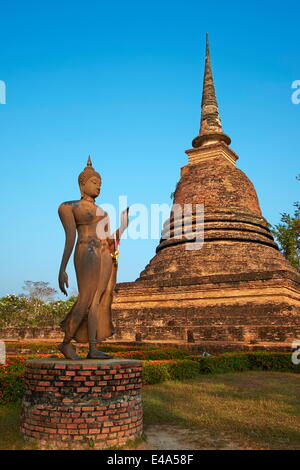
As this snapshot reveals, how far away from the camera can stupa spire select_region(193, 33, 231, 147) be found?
95.3ft

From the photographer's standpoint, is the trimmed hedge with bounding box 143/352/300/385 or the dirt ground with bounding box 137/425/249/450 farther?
the trimmed hedge with bounding box 143/352/300/385

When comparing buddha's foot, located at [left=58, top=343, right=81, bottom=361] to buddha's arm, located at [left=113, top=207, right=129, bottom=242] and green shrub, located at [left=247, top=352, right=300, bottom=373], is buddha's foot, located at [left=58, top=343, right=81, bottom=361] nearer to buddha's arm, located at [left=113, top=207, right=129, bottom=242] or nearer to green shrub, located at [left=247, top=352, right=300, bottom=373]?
buddha's arm, located at [left=113, top=207, right=129, bottom=242]

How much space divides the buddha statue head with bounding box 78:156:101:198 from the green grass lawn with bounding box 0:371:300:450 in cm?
332

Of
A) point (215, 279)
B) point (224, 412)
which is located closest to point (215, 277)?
point (215, 279)

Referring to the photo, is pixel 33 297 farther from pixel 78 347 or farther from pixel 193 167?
pixel 78 347

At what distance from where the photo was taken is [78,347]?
15.7 meters

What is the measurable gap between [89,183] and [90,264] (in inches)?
49.5

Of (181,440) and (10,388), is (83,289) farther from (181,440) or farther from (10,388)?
(10,388)

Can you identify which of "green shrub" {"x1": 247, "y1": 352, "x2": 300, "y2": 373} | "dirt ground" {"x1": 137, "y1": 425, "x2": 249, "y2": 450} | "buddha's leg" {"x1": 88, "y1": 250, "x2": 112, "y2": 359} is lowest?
"green shrub" {"x1": 247, "y1": 352, "x2": 300, "y2": 373}

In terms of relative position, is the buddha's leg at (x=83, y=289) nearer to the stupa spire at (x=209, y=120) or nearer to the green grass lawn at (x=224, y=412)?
the green grass lawn at (x=224, y=412)


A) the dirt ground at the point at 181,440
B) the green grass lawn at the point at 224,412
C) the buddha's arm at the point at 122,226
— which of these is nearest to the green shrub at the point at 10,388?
the green grass lawn at the point at 224,412

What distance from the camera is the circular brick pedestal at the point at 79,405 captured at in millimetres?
4477

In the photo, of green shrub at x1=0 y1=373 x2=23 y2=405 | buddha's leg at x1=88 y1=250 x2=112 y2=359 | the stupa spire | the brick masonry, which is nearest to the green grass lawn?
green shrub at x1=0 y1=373 x2=23 y2=405
